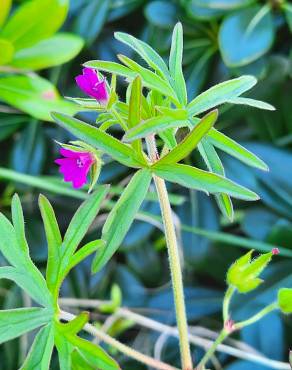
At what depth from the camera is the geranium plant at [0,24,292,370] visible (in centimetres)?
48

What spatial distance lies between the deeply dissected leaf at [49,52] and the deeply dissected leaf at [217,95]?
388mm

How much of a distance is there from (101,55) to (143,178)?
498mm

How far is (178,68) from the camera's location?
537 millimetres

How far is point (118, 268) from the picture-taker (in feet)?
3.00

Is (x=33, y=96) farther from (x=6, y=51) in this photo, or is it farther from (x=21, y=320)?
(x=21, y=320)

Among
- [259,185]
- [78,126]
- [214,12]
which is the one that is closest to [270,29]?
[214,12]

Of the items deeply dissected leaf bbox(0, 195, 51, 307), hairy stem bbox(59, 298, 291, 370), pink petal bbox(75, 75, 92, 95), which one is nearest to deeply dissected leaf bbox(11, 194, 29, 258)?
Result: deeply dissected leaf bbox(0, 195, 51, 307)

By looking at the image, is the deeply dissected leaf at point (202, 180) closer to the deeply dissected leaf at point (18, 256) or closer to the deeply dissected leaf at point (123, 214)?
the deeply dissected leaf at point (123, 214)

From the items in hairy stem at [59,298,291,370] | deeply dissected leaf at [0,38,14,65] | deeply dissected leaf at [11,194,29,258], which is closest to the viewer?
deeply dissected leaf at [11,194,29,258]

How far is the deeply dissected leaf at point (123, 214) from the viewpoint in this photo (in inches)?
19.5

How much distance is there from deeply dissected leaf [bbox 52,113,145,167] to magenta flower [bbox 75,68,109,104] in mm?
23

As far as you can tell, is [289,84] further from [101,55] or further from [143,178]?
[143,178]

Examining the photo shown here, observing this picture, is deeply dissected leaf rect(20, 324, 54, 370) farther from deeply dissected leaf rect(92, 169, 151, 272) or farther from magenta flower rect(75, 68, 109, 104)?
magenta flower rect(75, 68, 109, 104)

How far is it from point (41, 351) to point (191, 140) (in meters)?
0.20
